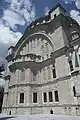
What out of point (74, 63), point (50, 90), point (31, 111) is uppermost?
point (74, 63)

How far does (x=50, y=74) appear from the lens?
20469mm

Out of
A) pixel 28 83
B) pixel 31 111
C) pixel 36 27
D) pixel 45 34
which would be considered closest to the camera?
pixel 31 111

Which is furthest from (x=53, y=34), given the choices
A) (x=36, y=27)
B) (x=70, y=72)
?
(x=70, y=72)

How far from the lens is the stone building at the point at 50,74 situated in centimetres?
1603

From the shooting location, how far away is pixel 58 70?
60.5 ft

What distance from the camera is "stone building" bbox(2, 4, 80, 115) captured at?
1603 centimetres

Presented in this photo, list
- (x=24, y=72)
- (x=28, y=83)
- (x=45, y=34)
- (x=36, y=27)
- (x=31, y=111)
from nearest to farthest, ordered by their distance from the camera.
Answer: (x=31, y=111)
(x=28, y=83)
(x=24, y=72)
(x=45, y=34)
(x=36, y=27)

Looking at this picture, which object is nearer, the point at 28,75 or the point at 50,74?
the point at 50,74

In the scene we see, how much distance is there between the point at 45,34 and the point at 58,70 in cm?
Answer: 935

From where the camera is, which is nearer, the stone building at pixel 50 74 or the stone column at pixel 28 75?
the stone building at pixel 50 74

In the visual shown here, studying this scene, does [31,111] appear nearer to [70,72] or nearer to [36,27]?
[70,72]

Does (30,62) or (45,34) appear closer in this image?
(30,62)

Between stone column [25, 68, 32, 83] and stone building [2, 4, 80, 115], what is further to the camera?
stone column [25, 68, 32, 83]

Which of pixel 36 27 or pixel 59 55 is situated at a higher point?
pixel 36 27
